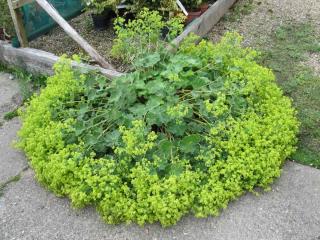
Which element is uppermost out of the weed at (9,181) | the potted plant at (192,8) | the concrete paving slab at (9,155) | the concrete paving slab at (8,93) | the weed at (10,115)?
the potted plant at (192,8)

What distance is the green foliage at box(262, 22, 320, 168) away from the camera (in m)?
3.73

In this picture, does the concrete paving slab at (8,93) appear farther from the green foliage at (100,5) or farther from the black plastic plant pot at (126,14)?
the black plastic plant pot at (126,14)

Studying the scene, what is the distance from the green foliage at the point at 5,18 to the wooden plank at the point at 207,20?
198 cm

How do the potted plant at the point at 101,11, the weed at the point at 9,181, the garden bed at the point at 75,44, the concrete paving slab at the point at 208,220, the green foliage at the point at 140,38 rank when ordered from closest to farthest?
the concrete paving slab at the point at 208,220
the weed at the point at 9,181
the green foliage at the point at 140,38
the garden bed at the point at 75,44
the potted plant at the point at 101,11

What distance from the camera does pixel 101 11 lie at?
5301 mm

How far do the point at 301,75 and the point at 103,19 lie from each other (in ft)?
8.58

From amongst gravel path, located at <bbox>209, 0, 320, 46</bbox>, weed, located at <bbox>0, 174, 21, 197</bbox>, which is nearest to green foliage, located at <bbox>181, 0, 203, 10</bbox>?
gravel path, located at <bbox>209, 0, 320, 46</bbox>

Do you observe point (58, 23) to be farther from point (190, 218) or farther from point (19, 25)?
point (190, 218)

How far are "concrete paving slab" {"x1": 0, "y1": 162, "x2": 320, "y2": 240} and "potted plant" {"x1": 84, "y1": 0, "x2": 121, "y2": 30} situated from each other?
262 cm

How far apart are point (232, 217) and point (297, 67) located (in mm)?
2339

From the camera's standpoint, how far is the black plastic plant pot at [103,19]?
18.4ft

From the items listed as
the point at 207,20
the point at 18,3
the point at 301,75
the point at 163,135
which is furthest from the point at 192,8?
the point at 163,135

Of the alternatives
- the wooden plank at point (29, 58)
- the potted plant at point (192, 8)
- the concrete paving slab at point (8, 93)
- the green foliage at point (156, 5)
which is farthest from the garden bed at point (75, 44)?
the green foliage at point (156, 5)

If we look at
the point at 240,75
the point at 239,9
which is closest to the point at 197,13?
the point at 239,9
